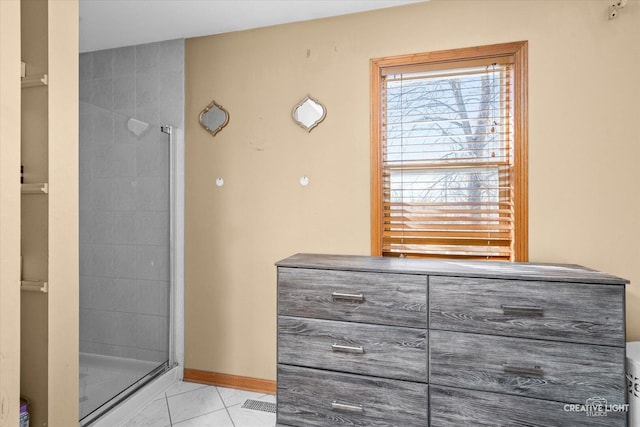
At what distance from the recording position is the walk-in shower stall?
2.07m

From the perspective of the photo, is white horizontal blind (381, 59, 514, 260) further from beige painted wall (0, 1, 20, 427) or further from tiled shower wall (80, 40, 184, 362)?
beige painted wall (0, 1, 20, 427)

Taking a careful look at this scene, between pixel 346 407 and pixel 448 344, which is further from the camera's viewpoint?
pixel 346 407

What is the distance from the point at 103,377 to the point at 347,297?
1490 mm

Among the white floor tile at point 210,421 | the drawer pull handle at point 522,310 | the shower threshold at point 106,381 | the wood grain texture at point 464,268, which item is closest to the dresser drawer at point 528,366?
the drawer pull handle at point 522,310

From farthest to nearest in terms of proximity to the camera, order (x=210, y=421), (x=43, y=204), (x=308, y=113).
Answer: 1. (x=308, y=113)
2. (x=210, y=421)
3. (x=43, y=204)

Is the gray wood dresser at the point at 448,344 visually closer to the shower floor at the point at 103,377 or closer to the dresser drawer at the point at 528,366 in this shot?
the dresser drawer at the point at 528,366

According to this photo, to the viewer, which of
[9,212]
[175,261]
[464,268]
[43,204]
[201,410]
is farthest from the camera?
[175,261]

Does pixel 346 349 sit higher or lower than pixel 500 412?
higher

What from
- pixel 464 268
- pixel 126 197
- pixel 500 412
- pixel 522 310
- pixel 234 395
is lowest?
pixel 234 395

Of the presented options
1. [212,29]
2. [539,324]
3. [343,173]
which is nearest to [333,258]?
[343,173]

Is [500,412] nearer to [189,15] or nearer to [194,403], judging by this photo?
[194,403]

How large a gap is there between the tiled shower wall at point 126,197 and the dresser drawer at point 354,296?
1.09 meters

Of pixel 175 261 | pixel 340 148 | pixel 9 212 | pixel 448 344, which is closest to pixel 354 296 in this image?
pixel 448 344

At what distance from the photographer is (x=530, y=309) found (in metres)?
1.49
